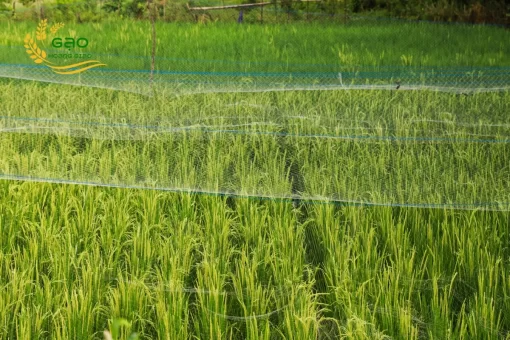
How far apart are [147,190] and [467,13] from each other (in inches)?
123

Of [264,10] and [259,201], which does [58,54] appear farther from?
[259,201]

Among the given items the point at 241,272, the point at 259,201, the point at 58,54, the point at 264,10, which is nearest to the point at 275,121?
the point at 259,201

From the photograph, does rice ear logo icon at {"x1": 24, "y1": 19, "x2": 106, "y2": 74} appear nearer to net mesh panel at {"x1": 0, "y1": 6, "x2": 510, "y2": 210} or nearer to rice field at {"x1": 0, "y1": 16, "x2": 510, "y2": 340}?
net mesh panel at {"x1": 0, "y1": 6, "x2": 510, "y2": 210}

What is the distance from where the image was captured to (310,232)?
3.10m

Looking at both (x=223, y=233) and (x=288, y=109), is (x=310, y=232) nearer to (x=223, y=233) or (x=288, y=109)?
(x=223, y=233)

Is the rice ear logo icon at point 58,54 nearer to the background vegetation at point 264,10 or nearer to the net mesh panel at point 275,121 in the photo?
the net mesh panel at point 275,121

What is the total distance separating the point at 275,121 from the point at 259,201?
800 millimetres

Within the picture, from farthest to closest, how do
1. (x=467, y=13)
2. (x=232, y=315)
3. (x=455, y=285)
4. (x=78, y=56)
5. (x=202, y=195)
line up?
(x=467, y=13) < (x=78, y=56) < (x=202, y=195) < (x=455, y=285) < (x=232, y=315)

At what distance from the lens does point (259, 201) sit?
3.39 metres

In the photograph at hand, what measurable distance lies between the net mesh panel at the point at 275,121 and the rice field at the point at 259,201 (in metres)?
0.01

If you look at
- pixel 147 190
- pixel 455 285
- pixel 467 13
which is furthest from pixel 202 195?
pixel 467 13

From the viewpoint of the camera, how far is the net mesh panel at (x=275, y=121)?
3262 mm

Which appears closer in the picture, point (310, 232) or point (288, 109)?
point (310, 232)

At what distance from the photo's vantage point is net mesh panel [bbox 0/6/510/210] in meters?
3.26
